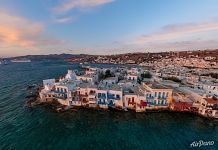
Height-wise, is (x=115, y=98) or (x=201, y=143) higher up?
(x=115, y=98)

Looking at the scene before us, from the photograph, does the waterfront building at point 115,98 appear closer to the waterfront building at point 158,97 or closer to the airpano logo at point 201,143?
the waterfront building at point 158,97

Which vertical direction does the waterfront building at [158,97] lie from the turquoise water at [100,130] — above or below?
above

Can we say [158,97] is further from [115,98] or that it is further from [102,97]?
[102,97]

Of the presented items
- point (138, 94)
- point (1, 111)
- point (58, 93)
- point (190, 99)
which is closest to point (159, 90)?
point (138, 94)

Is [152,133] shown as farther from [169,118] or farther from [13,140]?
[13,140]

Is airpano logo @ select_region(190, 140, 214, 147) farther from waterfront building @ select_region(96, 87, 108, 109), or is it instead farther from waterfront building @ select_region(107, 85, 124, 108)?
waterfront building @ select_region(96, 87, 108, 109)

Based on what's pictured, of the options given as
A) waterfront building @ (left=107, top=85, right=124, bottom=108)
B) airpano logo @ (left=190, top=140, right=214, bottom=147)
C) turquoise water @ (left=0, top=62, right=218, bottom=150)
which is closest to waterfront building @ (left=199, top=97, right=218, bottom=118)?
turquoise water @ (left=0, top=62, right=218, bottom=150)

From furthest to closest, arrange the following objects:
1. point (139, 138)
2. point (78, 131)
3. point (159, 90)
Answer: point (159, 90) < point (78, 131) < point (139, 138)

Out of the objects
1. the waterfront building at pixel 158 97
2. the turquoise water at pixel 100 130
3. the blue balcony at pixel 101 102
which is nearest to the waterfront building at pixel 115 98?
the blue balcony at pixel 101 102

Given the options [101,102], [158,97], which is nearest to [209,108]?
[158,97]
